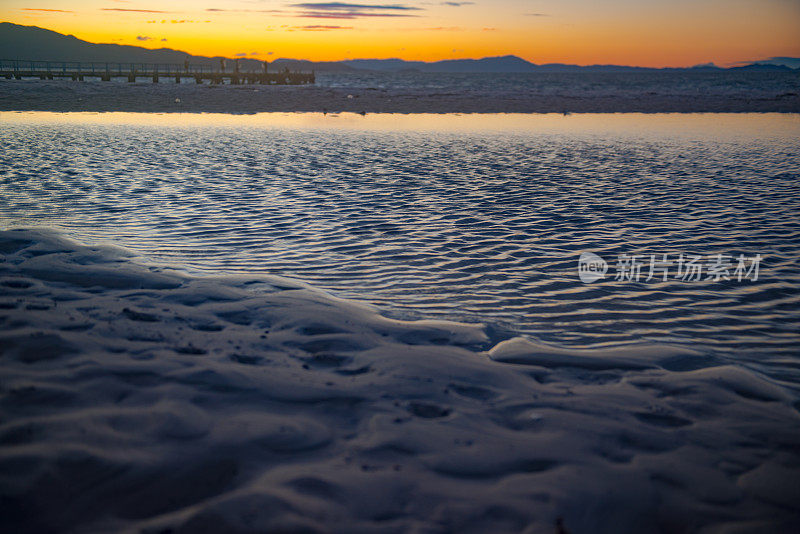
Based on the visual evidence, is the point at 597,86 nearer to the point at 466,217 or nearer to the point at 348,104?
the point at 348,104

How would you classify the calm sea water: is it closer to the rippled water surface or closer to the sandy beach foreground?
the sandy beach foreground

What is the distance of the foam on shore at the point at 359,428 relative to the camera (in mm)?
2824

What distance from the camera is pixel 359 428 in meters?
3.53

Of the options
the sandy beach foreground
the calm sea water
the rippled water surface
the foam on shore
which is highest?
the calm sea water

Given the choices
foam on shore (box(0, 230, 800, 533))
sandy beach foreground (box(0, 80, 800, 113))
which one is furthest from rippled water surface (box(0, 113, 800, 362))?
sandy beach foreground (box(0, 80, 800, 113))

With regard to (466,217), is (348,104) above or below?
above

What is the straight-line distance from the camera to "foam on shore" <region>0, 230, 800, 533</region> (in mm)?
2824

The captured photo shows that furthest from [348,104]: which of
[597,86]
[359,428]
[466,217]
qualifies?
[597,86]

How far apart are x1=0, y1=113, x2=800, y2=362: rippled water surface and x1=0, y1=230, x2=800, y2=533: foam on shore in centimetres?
100

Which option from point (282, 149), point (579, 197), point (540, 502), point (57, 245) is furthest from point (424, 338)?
point (282, 149)

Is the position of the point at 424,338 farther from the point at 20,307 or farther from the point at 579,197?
the point at 579,197

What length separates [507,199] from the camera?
454 inches

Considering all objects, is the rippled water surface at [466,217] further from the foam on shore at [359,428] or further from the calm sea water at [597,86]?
the calm sea water at [597,86]

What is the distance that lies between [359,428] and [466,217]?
687cm
